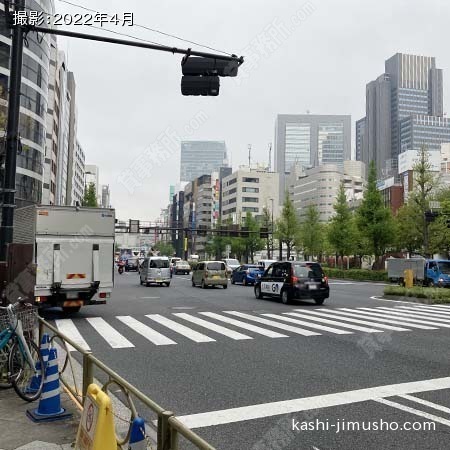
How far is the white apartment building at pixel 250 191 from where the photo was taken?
120 meters

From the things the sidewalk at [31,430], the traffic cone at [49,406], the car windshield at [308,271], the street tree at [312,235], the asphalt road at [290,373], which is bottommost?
the asphalt road at [290,373]

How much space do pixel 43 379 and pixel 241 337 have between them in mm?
5840

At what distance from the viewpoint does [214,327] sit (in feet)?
40.1

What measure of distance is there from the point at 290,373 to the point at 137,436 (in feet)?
14.3

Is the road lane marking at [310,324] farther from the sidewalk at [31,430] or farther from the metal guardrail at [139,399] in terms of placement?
the sidewalk at [31,430]

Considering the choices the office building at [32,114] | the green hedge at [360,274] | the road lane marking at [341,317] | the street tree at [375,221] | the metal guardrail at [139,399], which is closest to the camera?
the metal guardrail at [139,399]

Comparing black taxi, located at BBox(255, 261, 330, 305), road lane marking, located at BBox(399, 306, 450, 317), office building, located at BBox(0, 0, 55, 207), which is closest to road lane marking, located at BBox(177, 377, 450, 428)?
road lane marking, located at BBox(399, 306, 450, 317)

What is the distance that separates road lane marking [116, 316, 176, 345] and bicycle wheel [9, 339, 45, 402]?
4301 mm

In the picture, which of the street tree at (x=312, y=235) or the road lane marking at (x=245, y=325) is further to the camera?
the street tree at (x=312, y=235)

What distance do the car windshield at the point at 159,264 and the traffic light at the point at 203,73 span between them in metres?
23.7

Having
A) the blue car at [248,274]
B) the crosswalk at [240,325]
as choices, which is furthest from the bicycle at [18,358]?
the blue car at [248,274]

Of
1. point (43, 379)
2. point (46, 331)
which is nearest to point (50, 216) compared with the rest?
point (46, 331)

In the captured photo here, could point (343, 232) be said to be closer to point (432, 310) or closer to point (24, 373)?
point (432, 310)

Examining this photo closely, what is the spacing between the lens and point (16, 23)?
25.9 ft
